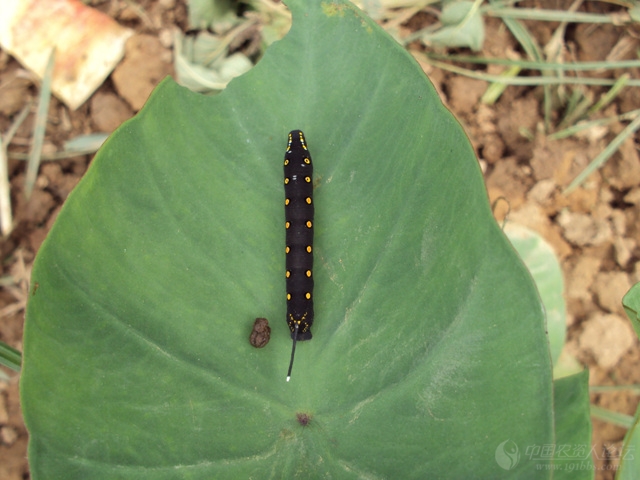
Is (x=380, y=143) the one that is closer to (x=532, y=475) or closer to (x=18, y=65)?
(x=532, y=475)

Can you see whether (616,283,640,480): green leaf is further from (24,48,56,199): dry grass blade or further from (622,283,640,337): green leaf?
(24,48,56,199): dry grass blade

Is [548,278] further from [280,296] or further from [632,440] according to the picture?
[280,296]

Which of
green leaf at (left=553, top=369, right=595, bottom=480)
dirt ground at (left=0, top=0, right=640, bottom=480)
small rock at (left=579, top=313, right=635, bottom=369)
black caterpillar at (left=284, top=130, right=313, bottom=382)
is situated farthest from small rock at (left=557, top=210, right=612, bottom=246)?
black caterpillar at (left=284, top=130, right=313, bottom=382)

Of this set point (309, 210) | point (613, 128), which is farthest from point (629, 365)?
point (309, 210)

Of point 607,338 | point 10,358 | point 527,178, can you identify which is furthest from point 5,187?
point 607,338

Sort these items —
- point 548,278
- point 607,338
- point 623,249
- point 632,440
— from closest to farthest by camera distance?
point 632,440
point 548,278
point 607,338
point 623,249

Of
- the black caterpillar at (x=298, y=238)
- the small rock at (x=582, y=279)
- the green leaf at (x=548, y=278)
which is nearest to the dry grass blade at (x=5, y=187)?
the black caterpillar at (x=298, y=238)

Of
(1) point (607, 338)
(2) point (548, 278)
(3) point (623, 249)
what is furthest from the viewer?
(3) point (623, 249)
